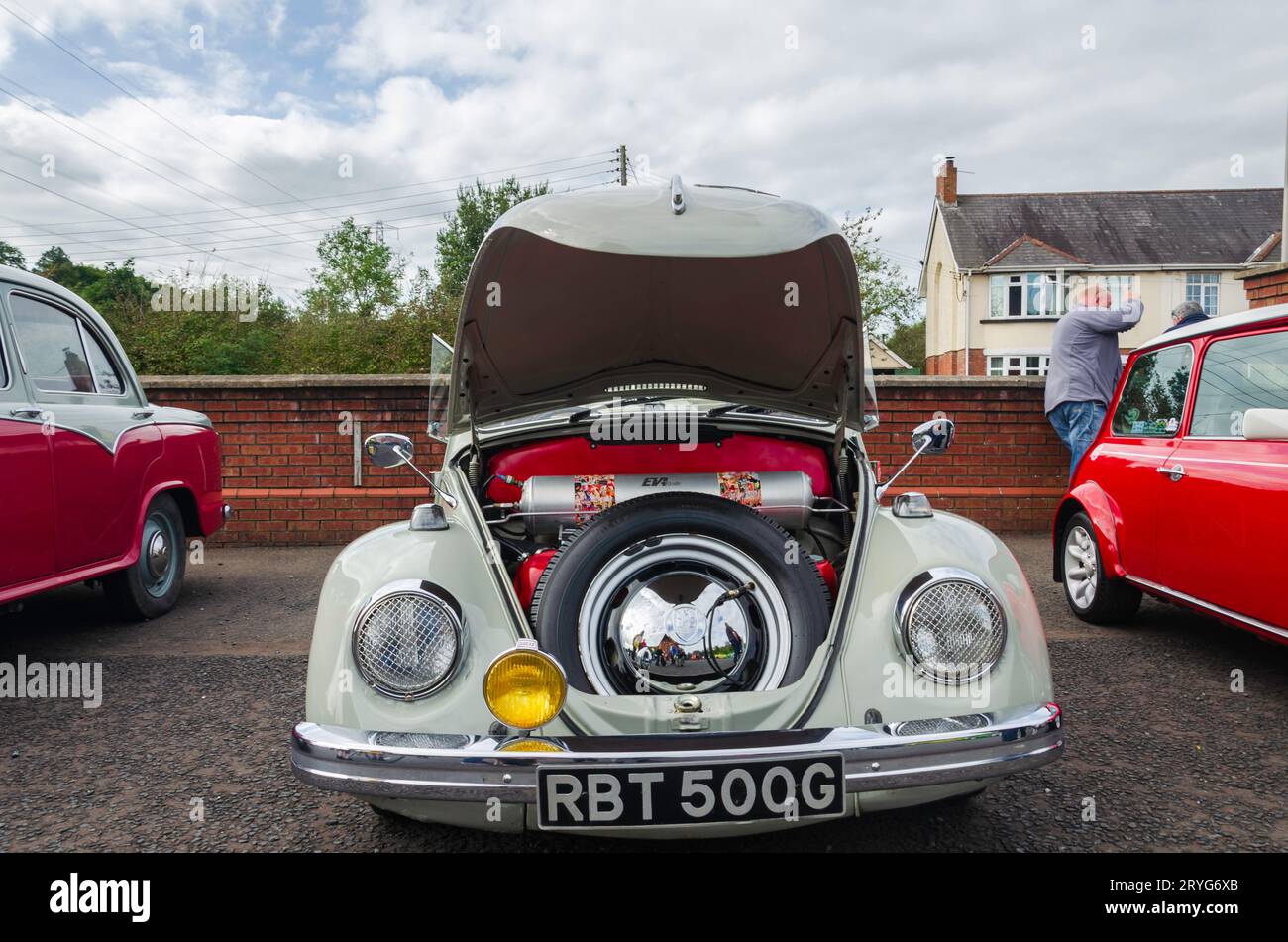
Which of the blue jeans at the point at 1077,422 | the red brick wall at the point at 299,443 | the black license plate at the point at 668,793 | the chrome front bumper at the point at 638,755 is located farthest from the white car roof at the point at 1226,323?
the red brick wall at the point at 299,443

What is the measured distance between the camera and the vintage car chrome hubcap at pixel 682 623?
219cm

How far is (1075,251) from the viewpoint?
31.8 meters

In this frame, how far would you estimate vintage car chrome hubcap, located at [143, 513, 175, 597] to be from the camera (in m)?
5.00

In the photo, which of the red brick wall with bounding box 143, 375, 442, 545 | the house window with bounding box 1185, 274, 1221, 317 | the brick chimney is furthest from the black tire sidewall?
the brick chimney

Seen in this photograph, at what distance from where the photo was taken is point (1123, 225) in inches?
1287

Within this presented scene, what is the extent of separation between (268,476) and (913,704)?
6.63 meters

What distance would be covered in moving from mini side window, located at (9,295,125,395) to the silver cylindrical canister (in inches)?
117

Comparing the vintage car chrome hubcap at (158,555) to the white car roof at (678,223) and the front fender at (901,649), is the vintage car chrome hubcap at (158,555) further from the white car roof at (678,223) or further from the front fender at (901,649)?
the front fender at (901,649)

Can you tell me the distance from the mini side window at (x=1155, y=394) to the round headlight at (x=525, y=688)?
362cm

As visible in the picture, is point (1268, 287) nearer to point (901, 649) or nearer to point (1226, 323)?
point (1226, 323)

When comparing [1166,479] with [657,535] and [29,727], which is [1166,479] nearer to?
[657,535]

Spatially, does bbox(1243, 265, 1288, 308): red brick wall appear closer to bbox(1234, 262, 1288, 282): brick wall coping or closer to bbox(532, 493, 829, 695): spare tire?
bbox(1234, 262, 1288, 282): brick wall coping
